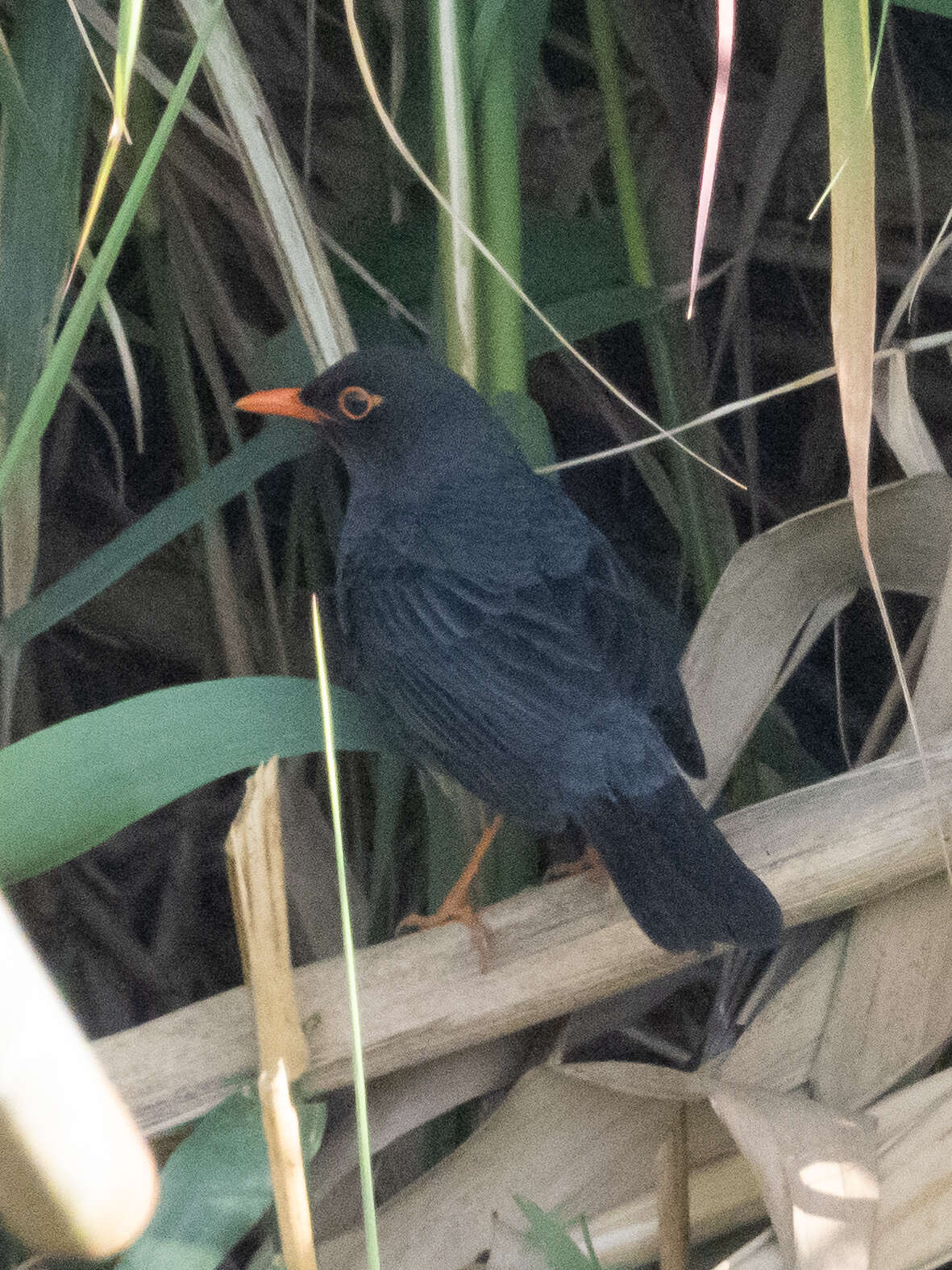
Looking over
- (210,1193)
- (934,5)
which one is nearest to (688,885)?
(210,1193)

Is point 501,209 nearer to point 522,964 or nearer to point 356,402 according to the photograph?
point 356,402

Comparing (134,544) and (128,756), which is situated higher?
(134,544)

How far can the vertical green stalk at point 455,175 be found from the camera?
79.6 inches

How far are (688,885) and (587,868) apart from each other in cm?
54

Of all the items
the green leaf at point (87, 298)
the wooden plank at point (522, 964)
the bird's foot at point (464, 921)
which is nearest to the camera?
the green leaf at point (87, 298)

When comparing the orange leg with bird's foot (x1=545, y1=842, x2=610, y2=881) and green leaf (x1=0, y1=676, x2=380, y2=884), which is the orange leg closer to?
bird's foot (x1=545, y1=842, x2=610, y2=881)

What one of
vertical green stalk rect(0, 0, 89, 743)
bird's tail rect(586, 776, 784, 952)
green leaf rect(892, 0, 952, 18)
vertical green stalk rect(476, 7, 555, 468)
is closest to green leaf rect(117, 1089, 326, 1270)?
bird's tail rect(586, 776, 784, 952)

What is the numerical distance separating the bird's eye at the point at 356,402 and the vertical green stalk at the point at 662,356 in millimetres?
581

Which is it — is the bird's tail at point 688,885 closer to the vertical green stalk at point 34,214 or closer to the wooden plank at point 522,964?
the wooden plank at point 522,964

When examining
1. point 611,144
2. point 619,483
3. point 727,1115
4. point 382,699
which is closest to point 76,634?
point 382,699

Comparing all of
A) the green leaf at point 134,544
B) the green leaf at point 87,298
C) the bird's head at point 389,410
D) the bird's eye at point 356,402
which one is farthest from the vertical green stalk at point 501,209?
the green leaf at point 87,298

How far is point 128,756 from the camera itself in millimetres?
1634

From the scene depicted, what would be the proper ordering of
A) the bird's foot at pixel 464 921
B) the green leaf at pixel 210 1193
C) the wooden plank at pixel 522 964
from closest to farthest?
the green leaf at pixel 210 1193
the wooden plank at pixel 522 964
the bird's foot at pixel 464 921

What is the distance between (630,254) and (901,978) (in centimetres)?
143
